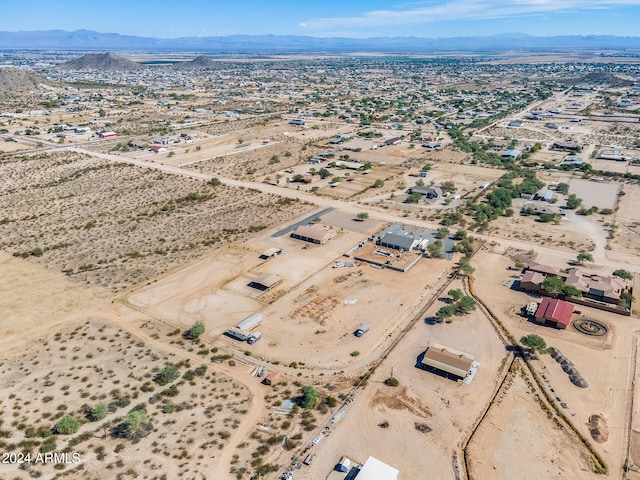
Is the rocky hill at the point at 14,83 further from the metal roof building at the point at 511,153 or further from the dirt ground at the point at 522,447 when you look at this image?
the dirt ground at the point at 522,447

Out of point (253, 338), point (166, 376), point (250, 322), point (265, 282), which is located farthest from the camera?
point (265, 282)

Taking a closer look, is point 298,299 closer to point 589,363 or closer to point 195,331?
point 195,331

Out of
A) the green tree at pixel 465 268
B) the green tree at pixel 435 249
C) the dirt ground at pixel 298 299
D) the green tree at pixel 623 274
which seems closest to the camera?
the dirt ground at pixel 298 299

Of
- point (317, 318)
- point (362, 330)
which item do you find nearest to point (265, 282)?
point (317, 318)

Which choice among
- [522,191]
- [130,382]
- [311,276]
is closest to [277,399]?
[130,382]

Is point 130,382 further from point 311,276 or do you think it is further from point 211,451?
point 311,276

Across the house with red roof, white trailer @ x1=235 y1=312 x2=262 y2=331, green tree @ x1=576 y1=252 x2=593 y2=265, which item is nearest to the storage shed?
white trailer @ x1=235 y1=312 x2=262 y2=331

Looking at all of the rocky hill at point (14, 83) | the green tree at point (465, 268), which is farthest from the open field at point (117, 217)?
the rocky hill at point (14, 83)
